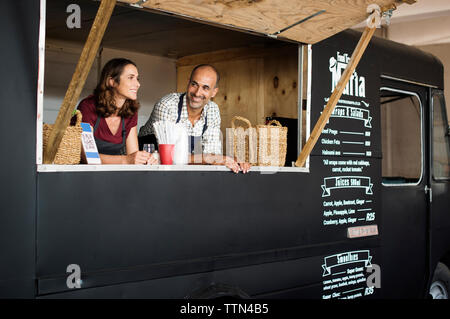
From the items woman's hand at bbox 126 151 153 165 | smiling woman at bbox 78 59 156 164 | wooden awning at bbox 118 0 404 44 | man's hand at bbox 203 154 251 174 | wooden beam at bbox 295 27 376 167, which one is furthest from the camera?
wooden beam at bbox 295 27 376 167

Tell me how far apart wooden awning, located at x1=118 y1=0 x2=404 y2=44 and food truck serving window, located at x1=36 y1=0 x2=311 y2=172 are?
0.36 meters

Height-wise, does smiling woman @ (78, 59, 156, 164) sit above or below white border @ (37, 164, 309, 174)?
above

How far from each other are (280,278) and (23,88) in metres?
1.84

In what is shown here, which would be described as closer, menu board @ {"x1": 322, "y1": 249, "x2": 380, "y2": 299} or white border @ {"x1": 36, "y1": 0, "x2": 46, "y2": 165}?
white border @ {"x1": 36, "y1": 0, "x2": 46, "y2": 165}

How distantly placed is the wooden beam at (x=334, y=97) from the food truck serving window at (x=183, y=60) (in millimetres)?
185

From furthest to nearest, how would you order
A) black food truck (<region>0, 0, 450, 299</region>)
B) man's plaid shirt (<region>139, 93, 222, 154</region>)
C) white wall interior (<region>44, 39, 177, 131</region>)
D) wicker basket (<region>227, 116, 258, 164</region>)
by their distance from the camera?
white wall interior (<region>44, 39, 177, 131</region>) → man's plaid shirt (<region>139, 93, 222, 154</region>) → wicker basket (<region>227, 116, 258, 164</region>) → black food truck (<region>0, 0, 450, 299</region>)

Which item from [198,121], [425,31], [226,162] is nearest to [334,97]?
[226,162]

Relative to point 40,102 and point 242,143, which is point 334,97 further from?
point 40,102

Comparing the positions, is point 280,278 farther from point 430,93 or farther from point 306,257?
point 430,93

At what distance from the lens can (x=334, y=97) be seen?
3.38 meters

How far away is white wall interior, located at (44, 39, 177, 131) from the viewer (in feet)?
15.6

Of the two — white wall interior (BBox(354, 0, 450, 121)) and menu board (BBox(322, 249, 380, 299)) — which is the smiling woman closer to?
menu board (BBox(322, 249, 380, 299))

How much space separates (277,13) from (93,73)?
8.22 ft

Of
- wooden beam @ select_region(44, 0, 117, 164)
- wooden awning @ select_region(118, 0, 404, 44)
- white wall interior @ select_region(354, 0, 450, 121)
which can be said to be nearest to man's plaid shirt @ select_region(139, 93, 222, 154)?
wooden awning @ select_region(118, 0, 404, 44)
